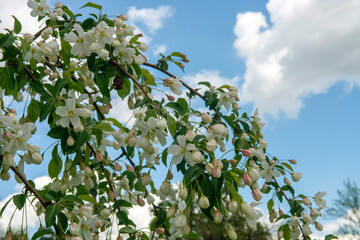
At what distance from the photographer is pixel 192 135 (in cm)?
126

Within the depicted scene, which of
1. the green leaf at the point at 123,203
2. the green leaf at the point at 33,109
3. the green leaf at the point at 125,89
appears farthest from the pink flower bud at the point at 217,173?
the green leaf at the point at 33,109

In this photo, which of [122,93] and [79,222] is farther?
[122,93]

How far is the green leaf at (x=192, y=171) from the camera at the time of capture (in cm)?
124

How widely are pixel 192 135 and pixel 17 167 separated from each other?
722 mm

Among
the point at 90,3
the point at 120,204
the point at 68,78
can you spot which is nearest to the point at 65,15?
the point at 90,3

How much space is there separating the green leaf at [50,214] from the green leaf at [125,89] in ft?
1.99

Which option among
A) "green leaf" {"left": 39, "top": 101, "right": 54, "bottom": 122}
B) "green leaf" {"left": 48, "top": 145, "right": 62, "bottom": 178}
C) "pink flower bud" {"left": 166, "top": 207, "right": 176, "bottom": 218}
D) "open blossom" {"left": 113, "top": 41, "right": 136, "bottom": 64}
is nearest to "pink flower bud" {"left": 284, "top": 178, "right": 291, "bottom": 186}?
"pink flower bud" {"left": 166, "top": 207, "right": 176, "bottom": 218}

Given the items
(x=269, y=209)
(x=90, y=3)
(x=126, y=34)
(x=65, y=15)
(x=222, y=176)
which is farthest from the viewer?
(x=269, y=209)

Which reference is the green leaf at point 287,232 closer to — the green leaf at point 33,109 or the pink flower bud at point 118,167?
the pink flower bud at point 118,167

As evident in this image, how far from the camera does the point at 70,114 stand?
134cm

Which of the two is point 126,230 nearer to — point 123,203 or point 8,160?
point 123,203

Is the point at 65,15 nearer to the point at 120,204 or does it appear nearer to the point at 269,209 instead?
the point at 120,204

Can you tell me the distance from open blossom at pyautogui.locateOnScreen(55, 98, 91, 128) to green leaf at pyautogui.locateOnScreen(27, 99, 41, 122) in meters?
0.36

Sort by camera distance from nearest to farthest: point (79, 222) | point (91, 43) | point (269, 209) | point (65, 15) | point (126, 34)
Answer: point (79, 222), point (91, 43), point (126, 34), point (65, 15), point (269, 209)
